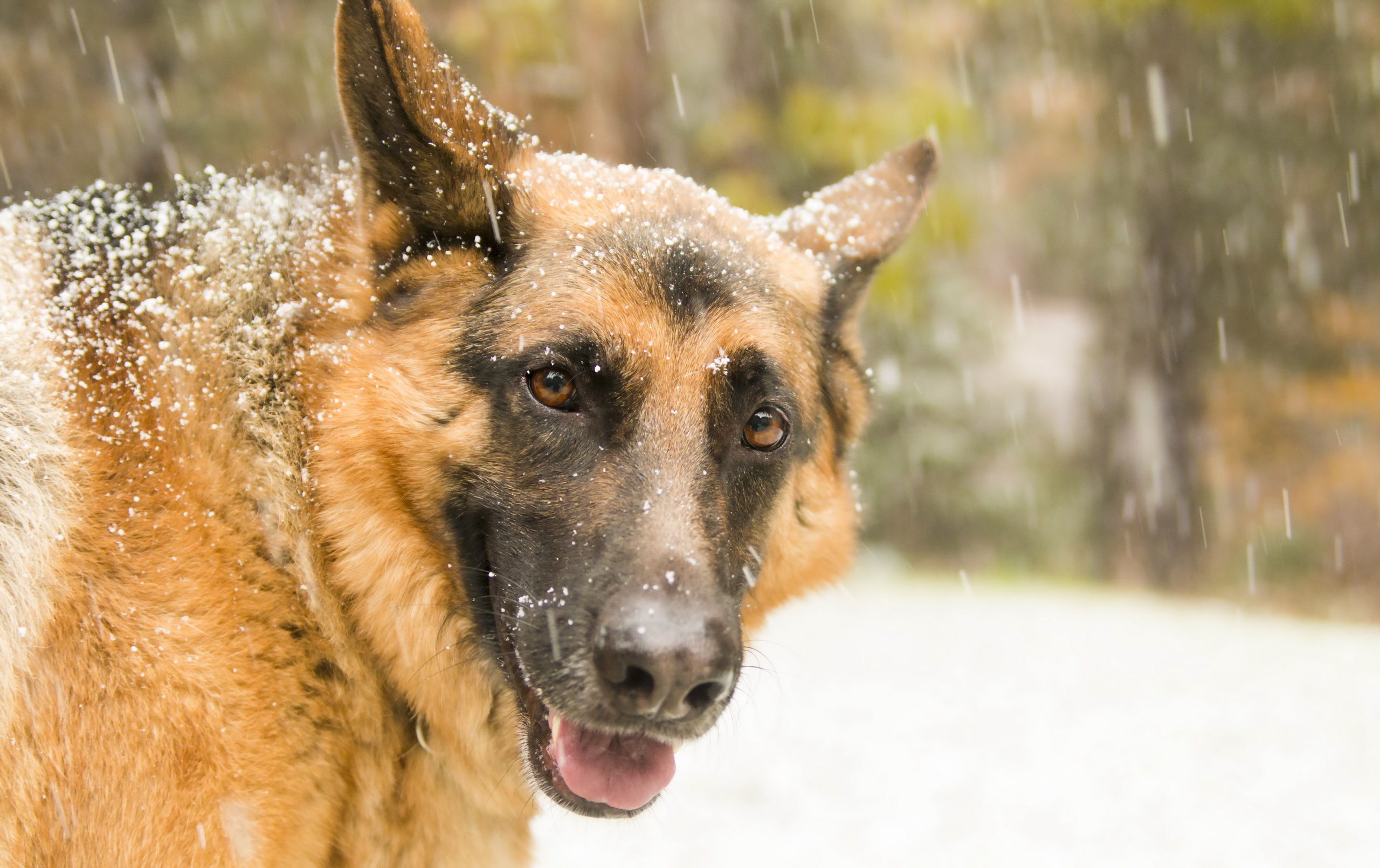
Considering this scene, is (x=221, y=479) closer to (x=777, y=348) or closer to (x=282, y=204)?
(x=282, y=204)

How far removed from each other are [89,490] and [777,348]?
69.6 inches

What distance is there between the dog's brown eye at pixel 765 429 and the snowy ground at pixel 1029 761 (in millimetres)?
652

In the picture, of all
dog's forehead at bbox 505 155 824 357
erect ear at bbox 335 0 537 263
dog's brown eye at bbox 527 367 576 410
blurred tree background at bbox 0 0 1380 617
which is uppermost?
erect ear at bbox 335 0 537 263

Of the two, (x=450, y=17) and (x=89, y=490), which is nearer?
(x=89, y=490)

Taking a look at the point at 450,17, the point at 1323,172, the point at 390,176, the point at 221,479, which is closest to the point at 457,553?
the point at 221,479

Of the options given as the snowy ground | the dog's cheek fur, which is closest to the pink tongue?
the dog's cheek fur

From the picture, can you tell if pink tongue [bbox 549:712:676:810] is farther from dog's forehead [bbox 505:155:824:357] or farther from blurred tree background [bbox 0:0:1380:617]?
blurred tree background [bbox 0:0:1380:617]

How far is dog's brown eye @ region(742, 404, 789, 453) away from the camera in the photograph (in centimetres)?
266

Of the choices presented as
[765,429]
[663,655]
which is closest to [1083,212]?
[765,429]

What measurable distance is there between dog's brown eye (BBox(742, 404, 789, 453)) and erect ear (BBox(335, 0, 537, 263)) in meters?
0.87

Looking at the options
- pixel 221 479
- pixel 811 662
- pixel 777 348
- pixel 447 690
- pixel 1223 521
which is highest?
pixel 221 479

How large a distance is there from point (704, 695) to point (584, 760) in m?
0.41

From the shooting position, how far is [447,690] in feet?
7.95

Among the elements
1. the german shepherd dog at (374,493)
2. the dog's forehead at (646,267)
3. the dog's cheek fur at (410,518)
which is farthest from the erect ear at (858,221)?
the dog's cheek fur at (410,518)
